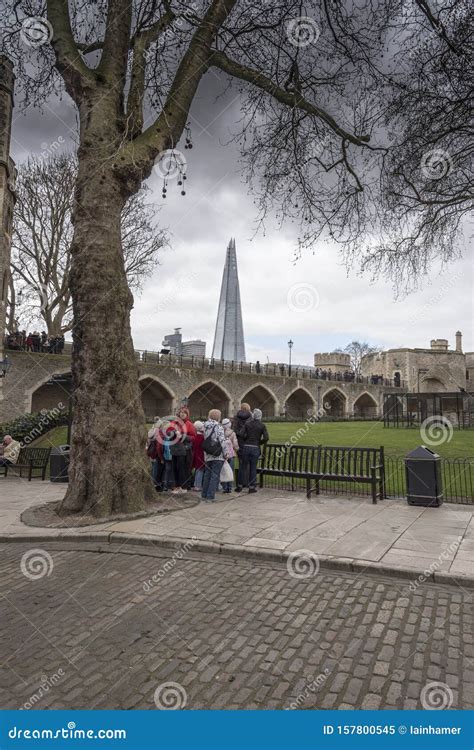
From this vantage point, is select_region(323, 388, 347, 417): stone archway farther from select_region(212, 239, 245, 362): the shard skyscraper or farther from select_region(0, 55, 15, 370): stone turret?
select_region(212, 239, 245, 362): the shard skyscraper

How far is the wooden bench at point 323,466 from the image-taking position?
8586 millimetres

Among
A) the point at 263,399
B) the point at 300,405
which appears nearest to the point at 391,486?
the point at 263,399

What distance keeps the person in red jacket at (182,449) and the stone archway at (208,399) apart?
2830cm

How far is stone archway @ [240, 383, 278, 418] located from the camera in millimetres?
42781

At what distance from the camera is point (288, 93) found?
29.3 ft

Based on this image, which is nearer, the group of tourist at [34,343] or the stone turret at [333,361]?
the group of tourist at [34,343]

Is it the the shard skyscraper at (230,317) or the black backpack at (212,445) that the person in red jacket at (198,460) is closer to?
the black backpack at (212,445)

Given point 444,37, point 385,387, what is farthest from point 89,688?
point 385,387

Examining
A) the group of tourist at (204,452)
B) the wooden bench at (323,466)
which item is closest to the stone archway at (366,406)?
the wooden bench at (323,466)

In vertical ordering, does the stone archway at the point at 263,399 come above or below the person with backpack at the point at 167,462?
above

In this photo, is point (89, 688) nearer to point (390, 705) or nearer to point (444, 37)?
point (390, 705)

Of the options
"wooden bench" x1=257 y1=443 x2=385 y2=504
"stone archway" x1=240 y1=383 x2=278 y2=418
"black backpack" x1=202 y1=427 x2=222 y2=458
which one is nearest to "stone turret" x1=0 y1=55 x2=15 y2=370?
"wooden bench" x1=257 y1=443 x2=385 y2=504

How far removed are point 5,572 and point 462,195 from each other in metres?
10.3

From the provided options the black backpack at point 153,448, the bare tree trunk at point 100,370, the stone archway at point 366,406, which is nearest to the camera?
the bare tree trunk at point 100,370
